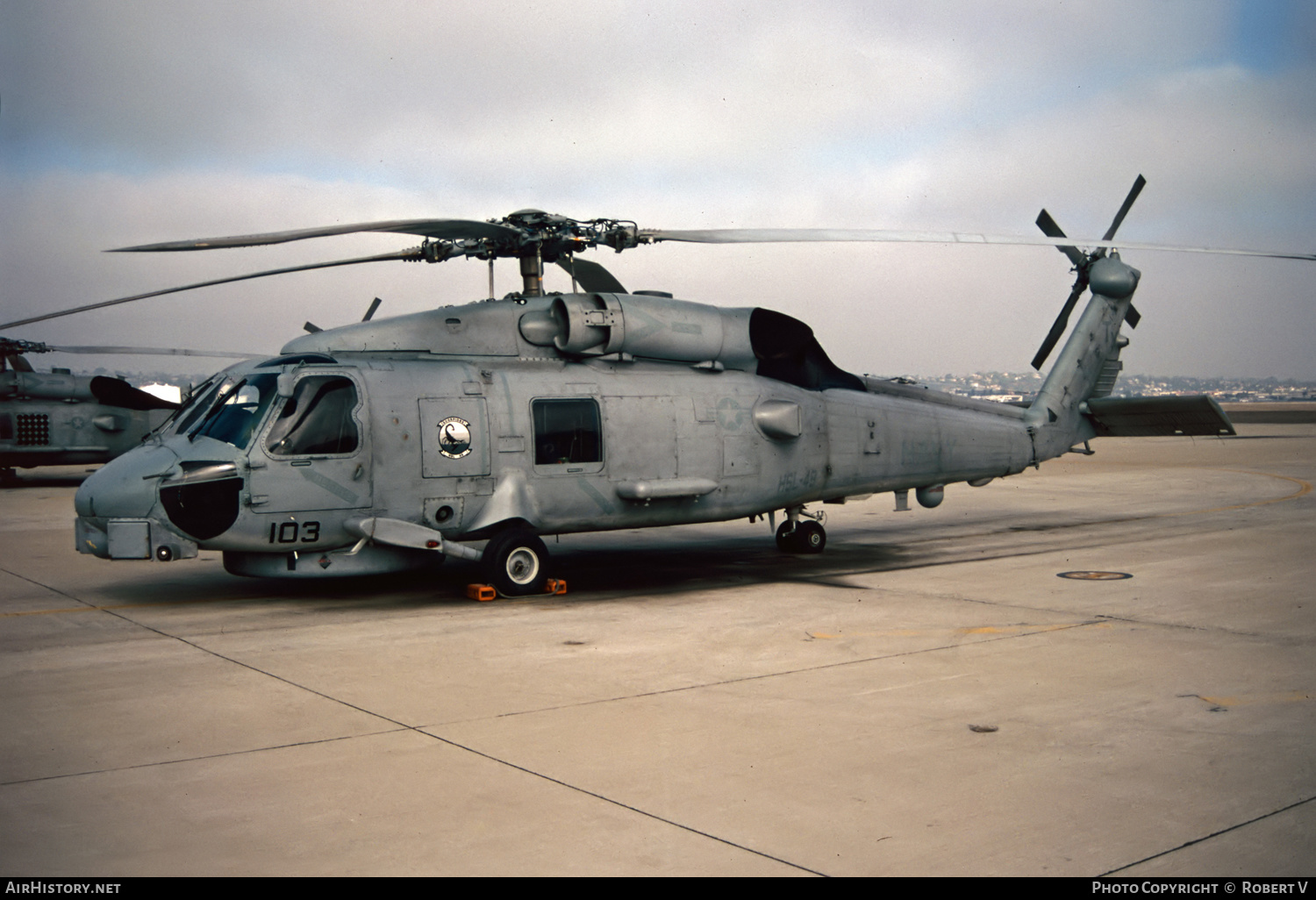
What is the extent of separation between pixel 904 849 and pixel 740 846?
71 cm

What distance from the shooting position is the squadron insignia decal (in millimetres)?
11297

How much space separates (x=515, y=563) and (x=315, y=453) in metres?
2.32

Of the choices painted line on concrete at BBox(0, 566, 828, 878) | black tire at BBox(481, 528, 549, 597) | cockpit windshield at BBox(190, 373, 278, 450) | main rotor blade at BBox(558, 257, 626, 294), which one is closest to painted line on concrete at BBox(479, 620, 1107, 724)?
painted line on concrete at BBox(0, 566, 828, 878)

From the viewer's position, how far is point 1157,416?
1672 centimetres

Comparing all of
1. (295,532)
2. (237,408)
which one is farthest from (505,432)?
(237,408)

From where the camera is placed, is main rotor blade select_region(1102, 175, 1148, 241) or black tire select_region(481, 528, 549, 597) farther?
main rotor blade select_region(1102, 175, 1148, 241)

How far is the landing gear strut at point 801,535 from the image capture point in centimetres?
1485

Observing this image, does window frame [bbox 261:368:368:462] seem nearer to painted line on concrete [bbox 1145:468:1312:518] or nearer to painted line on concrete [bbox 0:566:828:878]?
painted line on concrete [bbox 0:566:828:878]

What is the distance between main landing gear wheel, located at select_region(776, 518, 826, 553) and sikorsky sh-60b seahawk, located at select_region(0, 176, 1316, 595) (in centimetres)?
89

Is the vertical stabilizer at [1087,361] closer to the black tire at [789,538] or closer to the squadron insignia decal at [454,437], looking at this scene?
the black tire at [789,538]

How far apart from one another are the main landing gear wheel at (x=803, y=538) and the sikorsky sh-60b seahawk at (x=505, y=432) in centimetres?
89

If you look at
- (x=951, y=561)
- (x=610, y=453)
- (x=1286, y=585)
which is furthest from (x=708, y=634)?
(x=1286, y=585)

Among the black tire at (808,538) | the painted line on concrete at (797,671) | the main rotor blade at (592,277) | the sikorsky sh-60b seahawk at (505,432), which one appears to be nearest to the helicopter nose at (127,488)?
the sikorsky sh-60b seahawk at (505,432)

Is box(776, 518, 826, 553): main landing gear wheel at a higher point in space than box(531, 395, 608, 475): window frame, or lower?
lower
